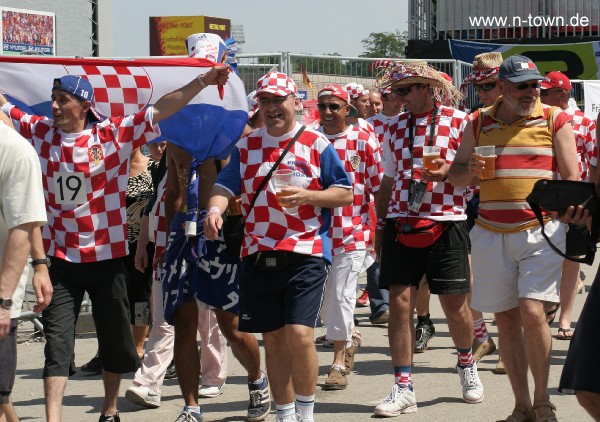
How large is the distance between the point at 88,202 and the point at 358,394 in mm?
2549

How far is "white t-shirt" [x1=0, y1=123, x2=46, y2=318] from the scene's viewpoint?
17.8ft

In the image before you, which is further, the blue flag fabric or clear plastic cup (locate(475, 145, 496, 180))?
the blue flag fabric

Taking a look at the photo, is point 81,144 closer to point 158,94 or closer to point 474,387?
point 158,94

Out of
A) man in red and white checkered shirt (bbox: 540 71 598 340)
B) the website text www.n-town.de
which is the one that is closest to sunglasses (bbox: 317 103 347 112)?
man in red and white checkered shirt (bbox: 540 71 598 340)

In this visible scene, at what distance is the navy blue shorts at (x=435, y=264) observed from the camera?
25.6ft

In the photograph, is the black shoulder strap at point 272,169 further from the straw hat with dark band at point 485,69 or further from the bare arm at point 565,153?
the straw hat with dark band at point 485,69

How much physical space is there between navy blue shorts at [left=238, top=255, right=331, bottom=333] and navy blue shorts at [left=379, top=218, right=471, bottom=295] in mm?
1038

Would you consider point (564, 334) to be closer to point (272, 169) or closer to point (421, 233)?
point (421, 233)

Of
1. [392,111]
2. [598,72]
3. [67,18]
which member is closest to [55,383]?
[392,111]

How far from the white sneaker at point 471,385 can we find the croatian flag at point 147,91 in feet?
7.11

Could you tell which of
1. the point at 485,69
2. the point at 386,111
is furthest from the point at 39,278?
the point at 386,111

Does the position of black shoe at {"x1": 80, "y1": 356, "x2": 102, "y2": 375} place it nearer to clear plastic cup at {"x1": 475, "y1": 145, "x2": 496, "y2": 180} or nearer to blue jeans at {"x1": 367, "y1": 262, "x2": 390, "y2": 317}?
blue jeans at {"x1": 367, "y1": 262, "x2": 390, "y2": 317}

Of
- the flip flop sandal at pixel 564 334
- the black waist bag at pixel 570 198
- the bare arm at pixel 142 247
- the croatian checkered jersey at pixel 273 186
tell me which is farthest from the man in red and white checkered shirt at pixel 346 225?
the black waist bag at pixel 570 198

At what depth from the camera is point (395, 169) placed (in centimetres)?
819
